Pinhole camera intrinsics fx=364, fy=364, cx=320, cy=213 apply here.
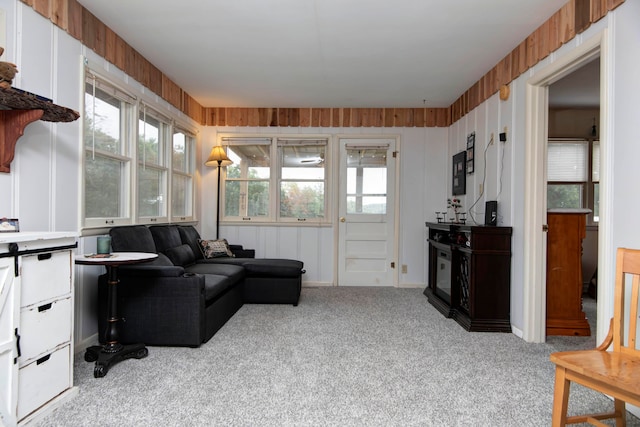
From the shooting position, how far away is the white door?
534 cm

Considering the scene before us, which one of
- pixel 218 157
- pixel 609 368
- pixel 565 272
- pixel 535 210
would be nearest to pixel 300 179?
A: pixel 218 157

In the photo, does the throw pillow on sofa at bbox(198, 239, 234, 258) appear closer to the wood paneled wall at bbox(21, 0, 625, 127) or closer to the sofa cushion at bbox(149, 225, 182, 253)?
the sofa cushion at bbox(149, 225, 182, 253)

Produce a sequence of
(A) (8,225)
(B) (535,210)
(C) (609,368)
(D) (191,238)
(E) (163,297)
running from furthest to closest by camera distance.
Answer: (D) (191,238) < (B) (535,210) < (E) (163,297) < (A) (8,225) < (C) (609,368)

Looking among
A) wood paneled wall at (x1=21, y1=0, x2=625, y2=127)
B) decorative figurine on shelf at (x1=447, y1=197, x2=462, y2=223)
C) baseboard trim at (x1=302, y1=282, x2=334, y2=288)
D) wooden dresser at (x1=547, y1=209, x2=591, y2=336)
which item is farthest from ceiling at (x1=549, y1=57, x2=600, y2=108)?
baseboard trim at (x1=302, y1=282, x2=334, y2=288)

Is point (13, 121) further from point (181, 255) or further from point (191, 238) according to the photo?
point (191, 238)

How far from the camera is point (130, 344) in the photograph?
280 centimetres

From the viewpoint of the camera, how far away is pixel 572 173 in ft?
16.9

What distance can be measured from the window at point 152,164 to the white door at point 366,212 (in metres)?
2.39

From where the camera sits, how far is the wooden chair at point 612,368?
142 cm

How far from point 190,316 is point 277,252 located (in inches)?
101

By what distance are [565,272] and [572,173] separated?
2.58 meters

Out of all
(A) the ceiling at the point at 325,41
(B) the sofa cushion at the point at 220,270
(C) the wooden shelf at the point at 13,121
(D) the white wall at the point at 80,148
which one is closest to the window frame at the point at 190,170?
(A) the ceiling at the point at 325,41

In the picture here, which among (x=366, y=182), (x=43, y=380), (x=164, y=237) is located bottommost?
(x=43, y=380)

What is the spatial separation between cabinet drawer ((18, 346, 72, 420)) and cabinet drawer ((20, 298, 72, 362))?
6 centimetres
